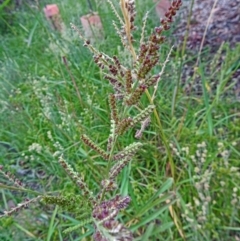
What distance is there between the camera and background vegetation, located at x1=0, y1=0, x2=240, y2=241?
1699mm

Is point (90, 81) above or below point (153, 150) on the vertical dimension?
above

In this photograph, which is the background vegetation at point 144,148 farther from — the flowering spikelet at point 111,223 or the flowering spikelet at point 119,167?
the flowering spikelet at point 111,223

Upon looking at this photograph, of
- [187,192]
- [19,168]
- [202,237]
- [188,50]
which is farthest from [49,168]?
[188,50]

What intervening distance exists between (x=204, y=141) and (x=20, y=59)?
1.39 meters

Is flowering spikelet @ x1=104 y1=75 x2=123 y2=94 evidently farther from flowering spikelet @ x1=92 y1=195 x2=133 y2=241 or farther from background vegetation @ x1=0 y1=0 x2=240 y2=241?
background vegetation @ x1=0 y1=0 x2=240 y2=241

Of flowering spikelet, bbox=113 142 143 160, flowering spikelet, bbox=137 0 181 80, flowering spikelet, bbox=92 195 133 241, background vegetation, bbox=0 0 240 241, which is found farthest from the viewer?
background vegetation, bbox=0 0 240 241

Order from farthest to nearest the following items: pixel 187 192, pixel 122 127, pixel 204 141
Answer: pixel 204 141, pixel 187 192, pixel 122 127

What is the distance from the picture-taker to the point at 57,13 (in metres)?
3.01

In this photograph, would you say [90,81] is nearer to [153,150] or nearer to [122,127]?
[153,150]

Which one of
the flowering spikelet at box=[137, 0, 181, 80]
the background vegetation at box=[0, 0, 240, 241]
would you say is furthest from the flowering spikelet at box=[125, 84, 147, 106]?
the background vegetation at box=[0, 0, 240, 241]

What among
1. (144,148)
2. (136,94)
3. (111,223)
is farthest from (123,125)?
(144,148)

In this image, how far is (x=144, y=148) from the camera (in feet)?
6.75

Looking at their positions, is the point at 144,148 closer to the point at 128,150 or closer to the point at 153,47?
the point at 128,150

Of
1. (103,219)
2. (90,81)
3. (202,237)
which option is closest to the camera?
(103,219)
